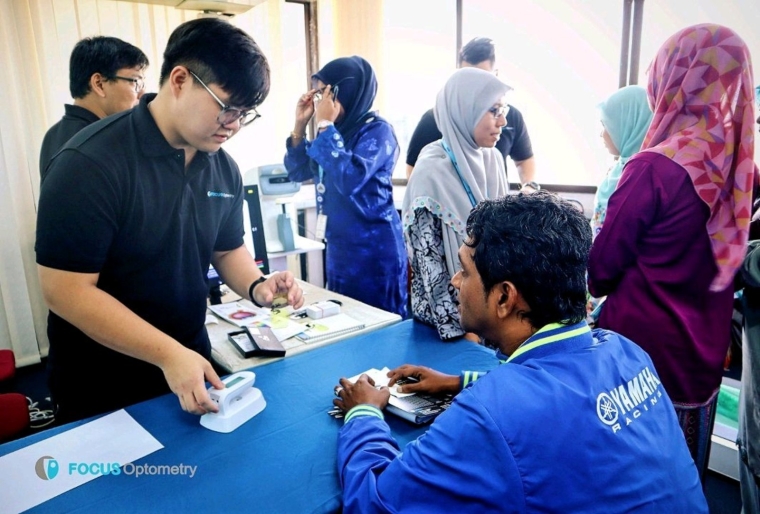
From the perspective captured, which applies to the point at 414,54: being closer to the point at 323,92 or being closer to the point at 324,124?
the point at 323,92

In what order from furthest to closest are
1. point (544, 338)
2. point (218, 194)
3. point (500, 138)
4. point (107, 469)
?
point (500, 138) < point (218, 194) < point (107, 469) < point (544, 338)

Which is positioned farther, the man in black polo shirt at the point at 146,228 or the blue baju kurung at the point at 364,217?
the blue baju kurung at the point at 364,217

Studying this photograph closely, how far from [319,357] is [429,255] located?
1.66 ft

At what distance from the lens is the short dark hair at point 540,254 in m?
0.87

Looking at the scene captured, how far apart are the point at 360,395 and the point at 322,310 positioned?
2.36 feet

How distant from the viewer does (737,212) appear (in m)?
1.40

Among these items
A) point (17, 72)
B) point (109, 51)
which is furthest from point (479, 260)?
point (17, 72)

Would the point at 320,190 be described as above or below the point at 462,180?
below

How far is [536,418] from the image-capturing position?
2.35 ft

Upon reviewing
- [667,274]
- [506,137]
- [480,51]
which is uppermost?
[480,51]

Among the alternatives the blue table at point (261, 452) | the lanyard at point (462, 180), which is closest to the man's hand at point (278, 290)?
the blue table at point (261, 452)

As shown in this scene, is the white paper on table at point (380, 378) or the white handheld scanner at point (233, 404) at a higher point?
the white handheld scanner at point (233, 404)

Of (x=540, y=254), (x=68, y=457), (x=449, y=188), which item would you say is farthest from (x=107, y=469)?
(x=449, y=188)

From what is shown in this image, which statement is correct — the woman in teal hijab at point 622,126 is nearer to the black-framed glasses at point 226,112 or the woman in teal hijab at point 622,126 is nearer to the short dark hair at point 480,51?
the short dark hair at point 480,51
